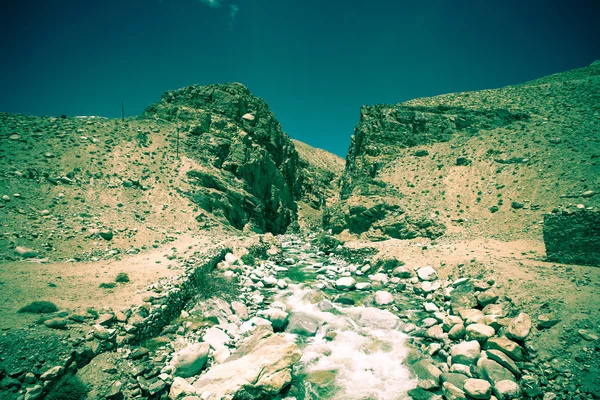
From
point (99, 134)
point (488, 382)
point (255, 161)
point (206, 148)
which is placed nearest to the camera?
point (488, 382)

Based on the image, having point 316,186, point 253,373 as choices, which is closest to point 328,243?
point 253,373

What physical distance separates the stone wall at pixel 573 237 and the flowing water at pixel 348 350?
25.8ft

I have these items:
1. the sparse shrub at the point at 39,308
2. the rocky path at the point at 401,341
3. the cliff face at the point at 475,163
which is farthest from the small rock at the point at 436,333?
the cliff face at the point at 475,163

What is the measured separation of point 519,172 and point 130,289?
31067mm

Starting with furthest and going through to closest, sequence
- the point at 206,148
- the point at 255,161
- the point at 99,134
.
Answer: the point at 255,161 → the point at 206,148 → the point at 99,134

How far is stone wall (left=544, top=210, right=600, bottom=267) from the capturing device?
10.6 metres

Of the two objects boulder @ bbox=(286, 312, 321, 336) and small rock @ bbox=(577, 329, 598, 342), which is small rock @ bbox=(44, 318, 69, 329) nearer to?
boulder @ bbox=(286, 312, 321, 336)

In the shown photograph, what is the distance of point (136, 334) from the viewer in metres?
7.72

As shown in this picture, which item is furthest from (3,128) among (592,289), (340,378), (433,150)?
(433,150)

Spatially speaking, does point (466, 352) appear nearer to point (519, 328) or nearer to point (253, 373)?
point (519, 328)

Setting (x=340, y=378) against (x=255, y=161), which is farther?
(x=255, y=161)

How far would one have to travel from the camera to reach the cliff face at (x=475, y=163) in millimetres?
20844

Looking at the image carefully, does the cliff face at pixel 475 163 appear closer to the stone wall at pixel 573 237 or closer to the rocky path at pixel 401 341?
the stone wall at pixel 573 237

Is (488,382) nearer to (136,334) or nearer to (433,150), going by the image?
(136,334)
